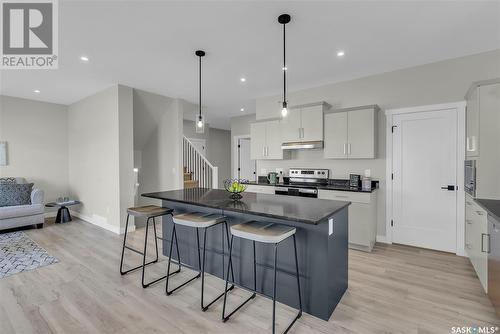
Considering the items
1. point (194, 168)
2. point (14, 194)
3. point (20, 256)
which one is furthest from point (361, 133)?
point (14, 194)

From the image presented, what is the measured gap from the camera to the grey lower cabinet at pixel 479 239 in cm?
219

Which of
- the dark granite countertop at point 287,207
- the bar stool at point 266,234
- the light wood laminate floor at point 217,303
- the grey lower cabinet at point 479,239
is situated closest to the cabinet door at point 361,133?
the grey lower cabinet at point 479,239

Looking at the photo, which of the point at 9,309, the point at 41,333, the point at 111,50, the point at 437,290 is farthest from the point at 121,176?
the point at 437,290

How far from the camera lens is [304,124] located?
4.33 metres

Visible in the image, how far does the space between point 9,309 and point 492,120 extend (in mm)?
4967

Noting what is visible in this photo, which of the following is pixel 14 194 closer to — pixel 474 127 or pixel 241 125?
pixel 241 125

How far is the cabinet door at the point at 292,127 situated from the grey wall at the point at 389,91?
376 millimetres

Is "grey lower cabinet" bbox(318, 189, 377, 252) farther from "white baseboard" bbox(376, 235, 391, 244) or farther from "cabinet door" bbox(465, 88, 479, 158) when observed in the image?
"cabinet door" bbox(465, 88, 479, 158)

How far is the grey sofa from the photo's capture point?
14.3 feet

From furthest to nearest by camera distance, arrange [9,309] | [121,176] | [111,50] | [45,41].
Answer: [121,176], [111,50], [45,41], [9,309]

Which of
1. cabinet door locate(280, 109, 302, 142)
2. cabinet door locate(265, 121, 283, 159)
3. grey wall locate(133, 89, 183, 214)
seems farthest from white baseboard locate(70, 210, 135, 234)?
cabinet door locate(280, 109, 302, 142)

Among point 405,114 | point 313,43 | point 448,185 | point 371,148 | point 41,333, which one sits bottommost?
point 41,333

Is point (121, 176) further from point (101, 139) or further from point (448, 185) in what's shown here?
point (448, 185)

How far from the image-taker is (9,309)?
2.17 m
